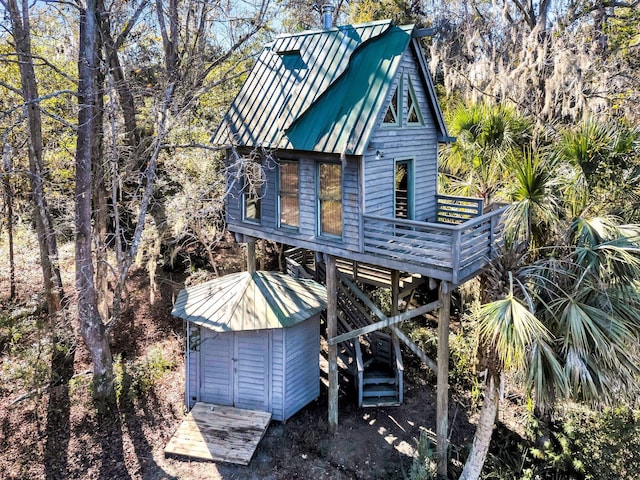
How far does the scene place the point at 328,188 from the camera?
366 inches

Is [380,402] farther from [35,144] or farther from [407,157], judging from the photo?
[35,144]

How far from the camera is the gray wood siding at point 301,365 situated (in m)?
10.5

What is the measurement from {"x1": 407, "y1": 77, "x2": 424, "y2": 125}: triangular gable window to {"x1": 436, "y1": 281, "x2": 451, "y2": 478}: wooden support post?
3629 mm

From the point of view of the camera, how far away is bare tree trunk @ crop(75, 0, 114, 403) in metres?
9.68

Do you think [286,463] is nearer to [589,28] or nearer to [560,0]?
[589,28]

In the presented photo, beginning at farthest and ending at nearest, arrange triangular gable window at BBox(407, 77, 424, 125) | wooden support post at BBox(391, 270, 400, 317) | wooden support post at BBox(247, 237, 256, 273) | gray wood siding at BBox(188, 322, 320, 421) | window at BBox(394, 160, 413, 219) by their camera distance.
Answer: wooden support post at BBox(247, 237, 256, 273) → wooden support post at BBox(391, 270, 400, 317) → gray wood siding at BBox(188, 322, 320, 421) → window at BBox(394, 160, 413, 219) → triangular gable window at BBox(407, 77, 424, 125)

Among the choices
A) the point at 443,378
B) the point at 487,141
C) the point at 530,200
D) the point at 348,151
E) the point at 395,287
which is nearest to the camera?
the point at 530,200

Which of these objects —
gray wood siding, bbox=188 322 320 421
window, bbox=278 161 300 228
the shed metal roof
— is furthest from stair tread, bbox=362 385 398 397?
window, bbox=278 161 300 228

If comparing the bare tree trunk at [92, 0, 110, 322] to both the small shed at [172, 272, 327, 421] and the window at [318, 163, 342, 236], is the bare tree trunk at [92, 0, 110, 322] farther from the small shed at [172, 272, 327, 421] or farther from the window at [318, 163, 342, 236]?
the window at [318, 163, 342, 236]

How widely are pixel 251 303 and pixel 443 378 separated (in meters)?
4.37

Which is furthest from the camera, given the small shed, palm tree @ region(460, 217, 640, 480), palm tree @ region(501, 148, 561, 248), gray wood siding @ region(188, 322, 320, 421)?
gray wood siding @ region(188, 322, 320, 421)

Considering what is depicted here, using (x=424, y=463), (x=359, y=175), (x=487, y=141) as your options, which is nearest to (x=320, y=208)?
(x=359, y=175)

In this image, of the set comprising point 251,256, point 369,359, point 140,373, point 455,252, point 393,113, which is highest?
point 393,113

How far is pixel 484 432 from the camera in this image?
27.3ft
